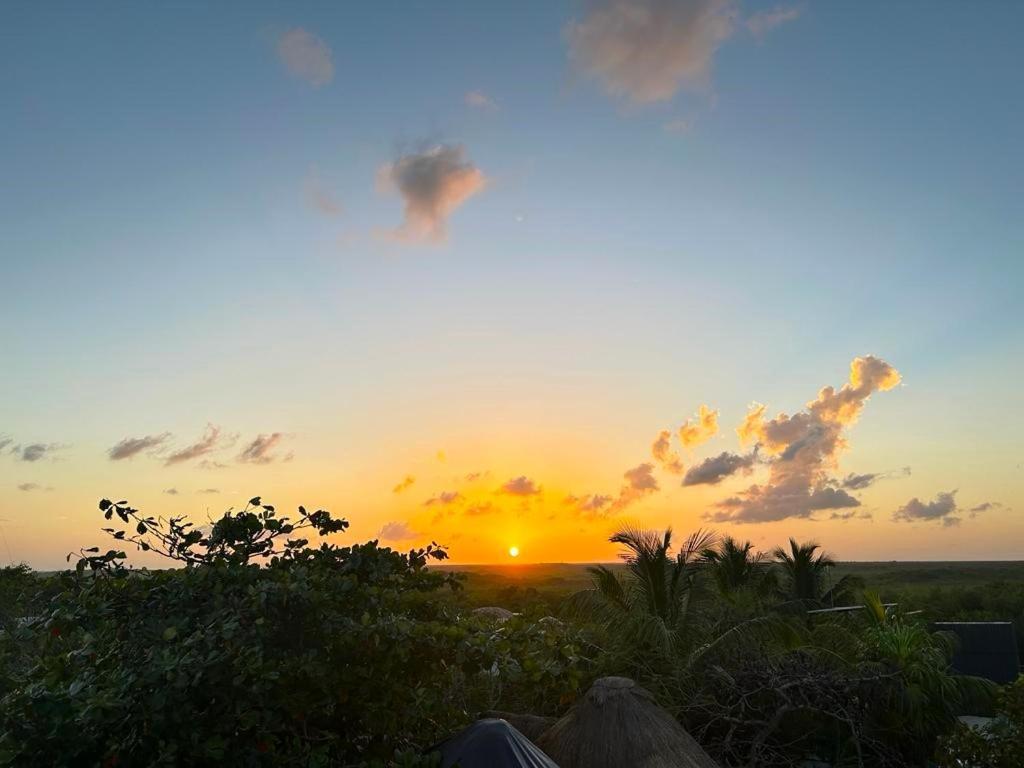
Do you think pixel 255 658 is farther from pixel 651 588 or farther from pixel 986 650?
pixel 986 650

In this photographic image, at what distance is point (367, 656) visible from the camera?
7172 millimetres

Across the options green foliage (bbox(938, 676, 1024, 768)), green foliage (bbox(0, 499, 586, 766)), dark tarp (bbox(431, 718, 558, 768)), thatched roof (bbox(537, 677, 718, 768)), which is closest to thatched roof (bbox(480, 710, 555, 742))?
thatched roof (bbox(537, 677, 718, 768))

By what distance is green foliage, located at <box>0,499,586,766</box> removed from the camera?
6.27m

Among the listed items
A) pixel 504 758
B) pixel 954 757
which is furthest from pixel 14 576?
pixel 954 757

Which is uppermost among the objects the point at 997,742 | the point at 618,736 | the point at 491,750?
the point at 491,750

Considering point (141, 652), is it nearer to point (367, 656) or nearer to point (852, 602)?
point (367, 656)

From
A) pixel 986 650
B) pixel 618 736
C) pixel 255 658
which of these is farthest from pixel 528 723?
pixel 986 650

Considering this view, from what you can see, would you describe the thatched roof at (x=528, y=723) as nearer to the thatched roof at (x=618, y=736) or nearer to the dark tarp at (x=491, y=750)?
the thatched roof at (x=618, y=736)

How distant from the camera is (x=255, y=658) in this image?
20.7 feet

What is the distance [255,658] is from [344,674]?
1058 mm

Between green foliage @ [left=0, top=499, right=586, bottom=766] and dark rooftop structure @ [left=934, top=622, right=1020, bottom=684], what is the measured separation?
571 inches

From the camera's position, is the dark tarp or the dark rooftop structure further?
the dark rooftop structure

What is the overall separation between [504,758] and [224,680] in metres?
2.44

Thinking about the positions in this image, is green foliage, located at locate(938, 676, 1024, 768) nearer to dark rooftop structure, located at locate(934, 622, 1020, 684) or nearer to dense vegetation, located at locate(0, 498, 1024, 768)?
dense vegetation, located at locate(0, 498, 1024, 768)
